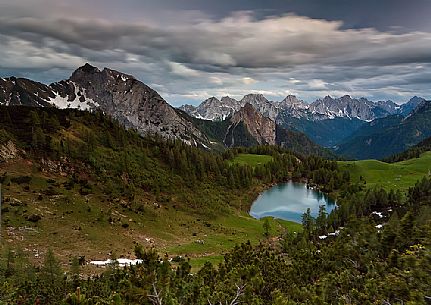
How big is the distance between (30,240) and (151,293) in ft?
189

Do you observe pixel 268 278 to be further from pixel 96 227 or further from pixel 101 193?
pixel 101 193

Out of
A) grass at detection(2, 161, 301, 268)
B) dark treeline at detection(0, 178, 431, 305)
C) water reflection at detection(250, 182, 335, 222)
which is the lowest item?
water reflection at detection(250, 182, 335, 222)

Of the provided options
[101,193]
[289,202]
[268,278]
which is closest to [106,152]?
[101,193]

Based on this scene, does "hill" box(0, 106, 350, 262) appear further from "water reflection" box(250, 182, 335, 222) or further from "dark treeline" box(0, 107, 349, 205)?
"water reflection" box(250, 182, 335, 222)

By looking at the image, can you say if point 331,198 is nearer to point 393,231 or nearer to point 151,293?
point 393,231

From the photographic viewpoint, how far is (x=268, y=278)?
108ft

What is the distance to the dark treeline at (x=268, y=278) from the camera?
17.8 m

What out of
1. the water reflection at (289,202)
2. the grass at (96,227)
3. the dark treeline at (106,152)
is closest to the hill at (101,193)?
the grass at (96,227)

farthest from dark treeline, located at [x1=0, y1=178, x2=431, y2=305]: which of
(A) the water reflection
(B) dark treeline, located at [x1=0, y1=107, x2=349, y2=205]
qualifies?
(A) the water reflection

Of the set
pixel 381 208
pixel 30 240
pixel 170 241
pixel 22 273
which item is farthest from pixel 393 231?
pixel 381 208

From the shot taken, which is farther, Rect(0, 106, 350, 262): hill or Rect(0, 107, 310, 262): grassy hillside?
Rect(0, 106, 350, 262): hill

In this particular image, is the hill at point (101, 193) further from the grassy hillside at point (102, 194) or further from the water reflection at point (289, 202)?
the water reflection at point (289, 202)

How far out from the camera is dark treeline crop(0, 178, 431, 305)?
58.5 feet

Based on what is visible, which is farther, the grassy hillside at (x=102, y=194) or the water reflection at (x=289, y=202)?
the water reflection at (x=289, y=202)
